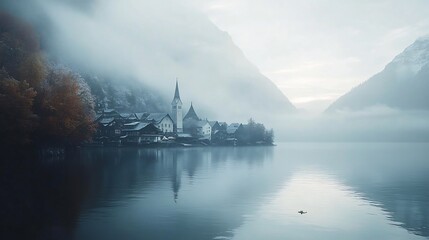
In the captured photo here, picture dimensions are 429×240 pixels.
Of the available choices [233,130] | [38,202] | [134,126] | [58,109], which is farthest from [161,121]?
[38,202]

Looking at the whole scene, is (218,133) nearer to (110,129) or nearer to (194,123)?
(194,123)

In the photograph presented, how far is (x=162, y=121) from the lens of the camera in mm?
154375

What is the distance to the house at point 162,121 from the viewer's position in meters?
151

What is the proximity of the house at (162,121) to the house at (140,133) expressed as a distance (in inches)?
449

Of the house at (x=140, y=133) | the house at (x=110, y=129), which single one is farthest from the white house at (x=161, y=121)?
the house at (x=110, y=129)

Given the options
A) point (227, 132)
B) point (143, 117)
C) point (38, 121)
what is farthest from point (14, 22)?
point (227, 132)

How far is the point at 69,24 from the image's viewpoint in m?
194

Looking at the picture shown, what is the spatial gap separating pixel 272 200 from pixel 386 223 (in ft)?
32.3

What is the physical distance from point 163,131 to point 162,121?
398 centimetres

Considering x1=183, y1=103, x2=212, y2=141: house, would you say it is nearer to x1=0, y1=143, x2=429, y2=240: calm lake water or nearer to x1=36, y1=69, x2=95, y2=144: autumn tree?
x1=36, y1=69, x2=95, y2=144: autumn tree

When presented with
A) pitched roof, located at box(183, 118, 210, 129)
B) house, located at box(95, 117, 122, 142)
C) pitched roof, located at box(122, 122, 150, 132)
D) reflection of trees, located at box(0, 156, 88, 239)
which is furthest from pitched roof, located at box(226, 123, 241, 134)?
reflection of trees, located at box(0, 156, 88, 239)

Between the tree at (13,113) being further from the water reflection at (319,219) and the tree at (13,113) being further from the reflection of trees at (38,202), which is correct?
the water reflection at (319,219)

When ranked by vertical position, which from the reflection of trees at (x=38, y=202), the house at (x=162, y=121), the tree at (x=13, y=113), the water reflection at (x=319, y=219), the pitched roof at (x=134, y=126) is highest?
the house at (x=162, y=121)

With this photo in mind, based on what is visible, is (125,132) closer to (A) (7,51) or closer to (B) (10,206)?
(A) (7,51)
